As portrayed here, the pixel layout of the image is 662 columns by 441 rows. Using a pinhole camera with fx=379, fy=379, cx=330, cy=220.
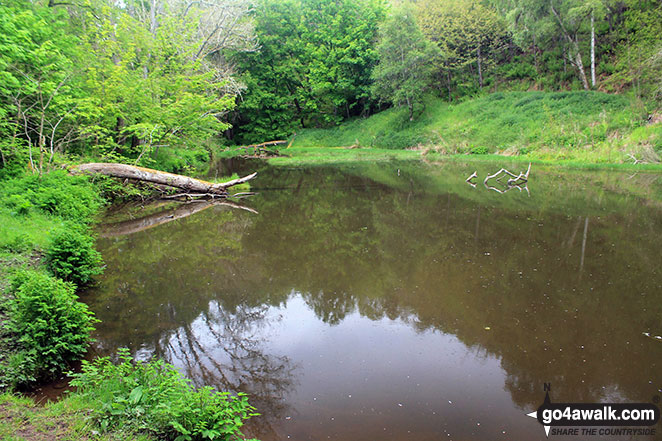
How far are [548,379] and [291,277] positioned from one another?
4.36 m

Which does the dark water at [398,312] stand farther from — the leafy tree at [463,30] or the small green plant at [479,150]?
the leafy tree at [463,30]

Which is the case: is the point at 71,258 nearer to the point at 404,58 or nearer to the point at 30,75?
the point at 30,75

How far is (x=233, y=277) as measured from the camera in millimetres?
7207

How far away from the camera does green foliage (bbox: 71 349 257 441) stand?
9.27 feet

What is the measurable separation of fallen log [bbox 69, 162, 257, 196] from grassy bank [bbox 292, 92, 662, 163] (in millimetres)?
19155

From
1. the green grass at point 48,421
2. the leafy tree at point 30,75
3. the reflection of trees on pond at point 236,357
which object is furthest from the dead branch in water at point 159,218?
the green grass at point 48,421

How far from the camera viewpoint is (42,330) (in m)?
4.11

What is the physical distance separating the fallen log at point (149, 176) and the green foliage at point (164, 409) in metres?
10.7

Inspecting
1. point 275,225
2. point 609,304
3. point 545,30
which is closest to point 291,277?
point 275,225

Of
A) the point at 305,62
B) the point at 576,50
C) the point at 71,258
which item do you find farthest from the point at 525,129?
the point at 71,258

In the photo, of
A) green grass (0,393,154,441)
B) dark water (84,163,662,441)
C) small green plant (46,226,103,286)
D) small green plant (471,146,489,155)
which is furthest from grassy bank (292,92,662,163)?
green grass (0,393,154,441)

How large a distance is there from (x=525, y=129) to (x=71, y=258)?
88.0 feet

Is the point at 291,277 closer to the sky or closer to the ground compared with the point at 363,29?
closer to the ground

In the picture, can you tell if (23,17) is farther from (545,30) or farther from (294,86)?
(294,86)
